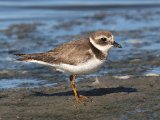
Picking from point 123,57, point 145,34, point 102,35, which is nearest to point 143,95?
point 102,35

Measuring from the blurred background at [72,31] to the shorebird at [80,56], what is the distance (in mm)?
1207

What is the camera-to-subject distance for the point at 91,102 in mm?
8453

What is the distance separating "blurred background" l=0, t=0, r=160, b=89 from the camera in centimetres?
1043

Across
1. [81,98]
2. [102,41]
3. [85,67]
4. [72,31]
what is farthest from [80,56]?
[72,31]

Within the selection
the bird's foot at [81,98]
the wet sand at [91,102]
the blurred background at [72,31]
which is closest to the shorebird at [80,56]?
the bird's foot at [81,98]

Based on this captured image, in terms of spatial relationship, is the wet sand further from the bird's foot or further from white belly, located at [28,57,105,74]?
white belly, located at [28,57,105,74]

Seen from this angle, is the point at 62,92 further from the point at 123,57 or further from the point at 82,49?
the point at 123,57

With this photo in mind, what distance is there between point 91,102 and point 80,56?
0.73m

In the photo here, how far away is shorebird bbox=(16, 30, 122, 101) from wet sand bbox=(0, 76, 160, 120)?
38 cm

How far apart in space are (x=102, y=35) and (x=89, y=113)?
1.28 m

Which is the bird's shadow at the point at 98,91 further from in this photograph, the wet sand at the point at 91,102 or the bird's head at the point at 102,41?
the bird's head at the point at 102,41

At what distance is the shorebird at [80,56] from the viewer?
8.18 m

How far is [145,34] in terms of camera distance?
1389 centimetres

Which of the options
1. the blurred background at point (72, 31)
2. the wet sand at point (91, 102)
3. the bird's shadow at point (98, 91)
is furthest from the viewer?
the blurred background at point (72, 31)
